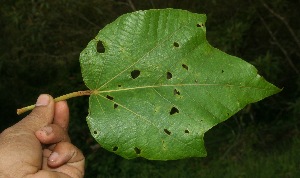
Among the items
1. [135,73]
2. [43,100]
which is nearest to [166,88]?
[135,73]

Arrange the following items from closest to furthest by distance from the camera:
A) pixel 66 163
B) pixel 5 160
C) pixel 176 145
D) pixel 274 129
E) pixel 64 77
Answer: pixel 176 145 → pixel 5 160 → pixel 66 163 → pixel 64 77 → pixel 274 129

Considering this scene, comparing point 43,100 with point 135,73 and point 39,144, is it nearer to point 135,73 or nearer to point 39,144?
point 39,144

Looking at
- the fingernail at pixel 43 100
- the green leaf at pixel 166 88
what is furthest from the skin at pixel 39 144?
the green leaf at pixel 166 88

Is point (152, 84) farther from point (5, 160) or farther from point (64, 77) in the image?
point (64, 77)

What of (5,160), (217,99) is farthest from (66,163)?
(217,99)

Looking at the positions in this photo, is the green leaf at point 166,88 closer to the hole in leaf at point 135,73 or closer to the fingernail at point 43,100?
the hole in leaf at point 135,73

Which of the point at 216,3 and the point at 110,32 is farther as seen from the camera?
the point at 216,3
